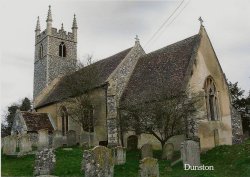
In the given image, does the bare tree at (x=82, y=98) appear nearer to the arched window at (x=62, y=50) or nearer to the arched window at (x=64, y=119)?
the arched window at (x=64, y=119)

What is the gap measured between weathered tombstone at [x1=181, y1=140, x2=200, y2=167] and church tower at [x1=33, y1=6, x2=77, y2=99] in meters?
24.1

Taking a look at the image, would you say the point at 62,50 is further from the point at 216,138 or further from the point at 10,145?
the point at 216,138

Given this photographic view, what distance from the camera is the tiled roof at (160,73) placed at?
22438 millimetres

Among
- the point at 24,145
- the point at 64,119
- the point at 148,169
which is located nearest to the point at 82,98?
the point at 64,119

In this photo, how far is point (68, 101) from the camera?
90.6ft

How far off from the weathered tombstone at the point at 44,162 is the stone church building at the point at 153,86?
31.7 feet

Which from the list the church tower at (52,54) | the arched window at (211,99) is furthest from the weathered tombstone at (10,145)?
the church tower at (52,54)

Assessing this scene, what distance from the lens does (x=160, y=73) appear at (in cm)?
2455

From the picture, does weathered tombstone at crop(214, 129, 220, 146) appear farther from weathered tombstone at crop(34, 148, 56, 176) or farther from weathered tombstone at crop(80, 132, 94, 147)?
weathered tombstone at crop(34, 148, 56, 176)

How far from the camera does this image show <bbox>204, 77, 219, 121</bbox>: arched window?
2311cm

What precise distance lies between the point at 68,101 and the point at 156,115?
10.5m

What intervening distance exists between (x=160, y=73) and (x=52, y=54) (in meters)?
18.5

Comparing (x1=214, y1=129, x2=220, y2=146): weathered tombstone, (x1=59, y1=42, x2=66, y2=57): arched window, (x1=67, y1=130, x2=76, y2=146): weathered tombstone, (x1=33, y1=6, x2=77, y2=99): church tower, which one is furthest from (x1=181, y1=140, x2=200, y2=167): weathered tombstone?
(x1=59, y1=42, x2=66, y2=57): arched window

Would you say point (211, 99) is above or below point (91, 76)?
below
